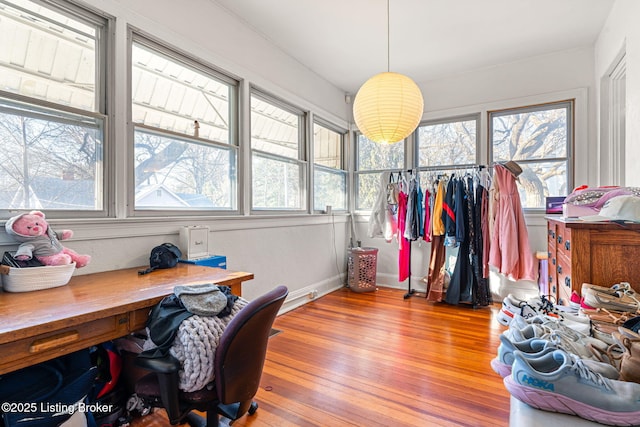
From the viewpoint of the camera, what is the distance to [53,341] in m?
1.05

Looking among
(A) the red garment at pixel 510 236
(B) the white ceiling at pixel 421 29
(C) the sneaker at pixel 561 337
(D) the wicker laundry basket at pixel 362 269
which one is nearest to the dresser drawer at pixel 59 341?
(C) the sneaker at pixel 561 337

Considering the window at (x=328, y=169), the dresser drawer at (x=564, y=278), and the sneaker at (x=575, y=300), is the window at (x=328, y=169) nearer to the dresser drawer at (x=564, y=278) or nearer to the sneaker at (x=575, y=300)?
the dresser drawer at (x=564, y=278)

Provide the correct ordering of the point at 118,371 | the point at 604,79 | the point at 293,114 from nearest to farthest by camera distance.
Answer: the point at 118,371, the point at 604,79, the point at 293,114

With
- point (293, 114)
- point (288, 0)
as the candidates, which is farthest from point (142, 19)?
point (293, 114)

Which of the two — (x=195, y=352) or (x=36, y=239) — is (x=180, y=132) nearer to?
(x=36, y=239)

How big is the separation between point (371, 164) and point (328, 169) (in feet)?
2.41

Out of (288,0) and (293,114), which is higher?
(288,0)

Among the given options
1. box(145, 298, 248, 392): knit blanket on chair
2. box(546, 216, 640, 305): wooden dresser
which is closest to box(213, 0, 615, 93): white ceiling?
box(546, 216, 640, 305): wooden dresser

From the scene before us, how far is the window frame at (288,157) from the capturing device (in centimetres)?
297

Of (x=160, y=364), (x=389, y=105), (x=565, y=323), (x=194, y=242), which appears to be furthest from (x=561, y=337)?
(x=194, y=242)

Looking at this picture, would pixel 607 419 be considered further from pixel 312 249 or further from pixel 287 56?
pixel 287 56

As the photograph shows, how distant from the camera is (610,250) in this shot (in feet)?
5.04

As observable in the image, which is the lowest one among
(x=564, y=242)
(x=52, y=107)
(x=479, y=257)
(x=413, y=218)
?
(x=479, y=257)

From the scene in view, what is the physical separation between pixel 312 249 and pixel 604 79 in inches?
136
